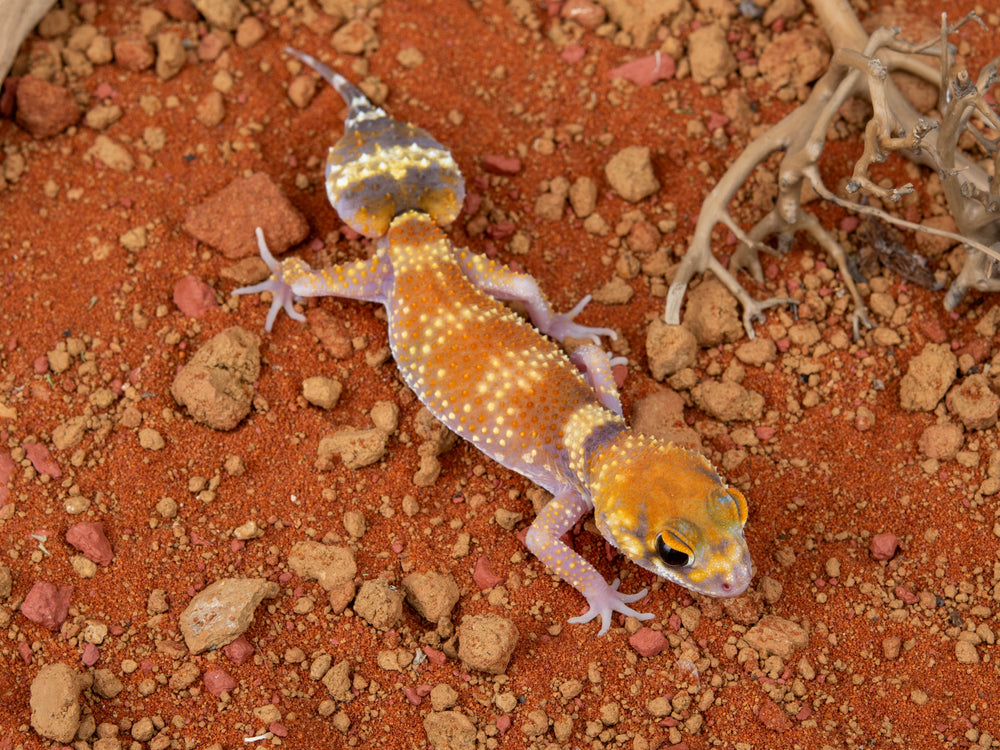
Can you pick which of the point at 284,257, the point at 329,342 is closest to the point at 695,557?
the point at 329,342

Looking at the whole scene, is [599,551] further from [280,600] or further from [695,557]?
[280,600]

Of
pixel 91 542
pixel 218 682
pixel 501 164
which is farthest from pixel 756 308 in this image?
pixel 91 542

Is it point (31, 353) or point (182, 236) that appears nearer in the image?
point (31, 353)

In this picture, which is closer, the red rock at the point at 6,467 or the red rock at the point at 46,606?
the red rock at the point at 46,606

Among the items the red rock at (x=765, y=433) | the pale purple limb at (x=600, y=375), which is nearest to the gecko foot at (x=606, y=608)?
the pale purple limb at (x=600, y=375)

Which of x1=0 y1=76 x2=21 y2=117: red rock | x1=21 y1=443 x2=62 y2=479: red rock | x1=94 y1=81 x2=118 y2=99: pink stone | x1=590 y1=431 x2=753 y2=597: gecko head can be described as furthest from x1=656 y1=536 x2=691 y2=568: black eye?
x1=0 y1=76 x2=21 y2=117: red rock

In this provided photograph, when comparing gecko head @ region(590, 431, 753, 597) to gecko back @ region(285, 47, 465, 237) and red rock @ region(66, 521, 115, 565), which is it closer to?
gecko back @ region(285, 47, 465, 237)

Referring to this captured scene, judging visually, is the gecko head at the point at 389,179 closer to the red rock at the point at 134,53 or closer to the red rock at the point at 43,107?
the red rock at the point at 134,53

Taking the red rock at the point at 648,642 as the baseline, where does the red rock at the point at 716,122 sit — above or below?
above
